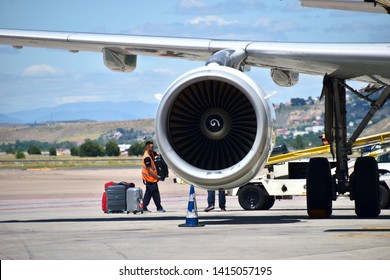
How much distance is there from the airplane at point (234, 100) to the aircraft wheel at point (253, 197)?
5.38 m

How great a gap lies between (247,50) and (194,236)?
3292 mm

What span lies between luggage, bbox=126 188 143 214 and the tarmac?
1.38 feet

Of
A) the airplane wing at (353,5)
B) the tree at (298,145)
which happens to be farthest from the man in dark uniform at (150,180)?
the tree at (298,145)

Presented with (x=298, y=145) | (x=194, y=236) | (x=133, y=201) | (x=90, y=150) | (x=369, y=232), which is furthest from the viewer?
(x=90, y=150)

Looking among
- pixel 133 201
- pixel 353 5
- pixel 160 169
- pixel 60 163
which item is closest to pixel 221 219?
pixel 133 201

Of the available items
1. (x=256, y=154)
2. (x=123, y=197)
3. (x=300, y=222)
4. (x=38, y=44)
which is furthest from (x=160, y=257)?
(x=123, y=197)

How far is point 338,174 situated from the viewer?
20.1 m

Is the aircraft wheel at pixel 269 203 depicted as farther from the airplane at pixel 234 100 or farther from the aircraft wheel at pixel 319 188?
the aircraft wheel at pixel 319 188

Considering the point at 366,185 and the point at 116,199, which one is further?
the point at 116,199

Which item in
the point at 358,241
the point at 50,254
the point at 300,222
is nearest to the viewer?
the point at 50,254

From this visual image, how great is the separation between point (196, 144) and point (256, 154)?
4.05 feet

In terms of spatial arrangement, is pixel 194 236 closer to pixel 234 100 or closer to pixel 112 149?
pixel 234 100
